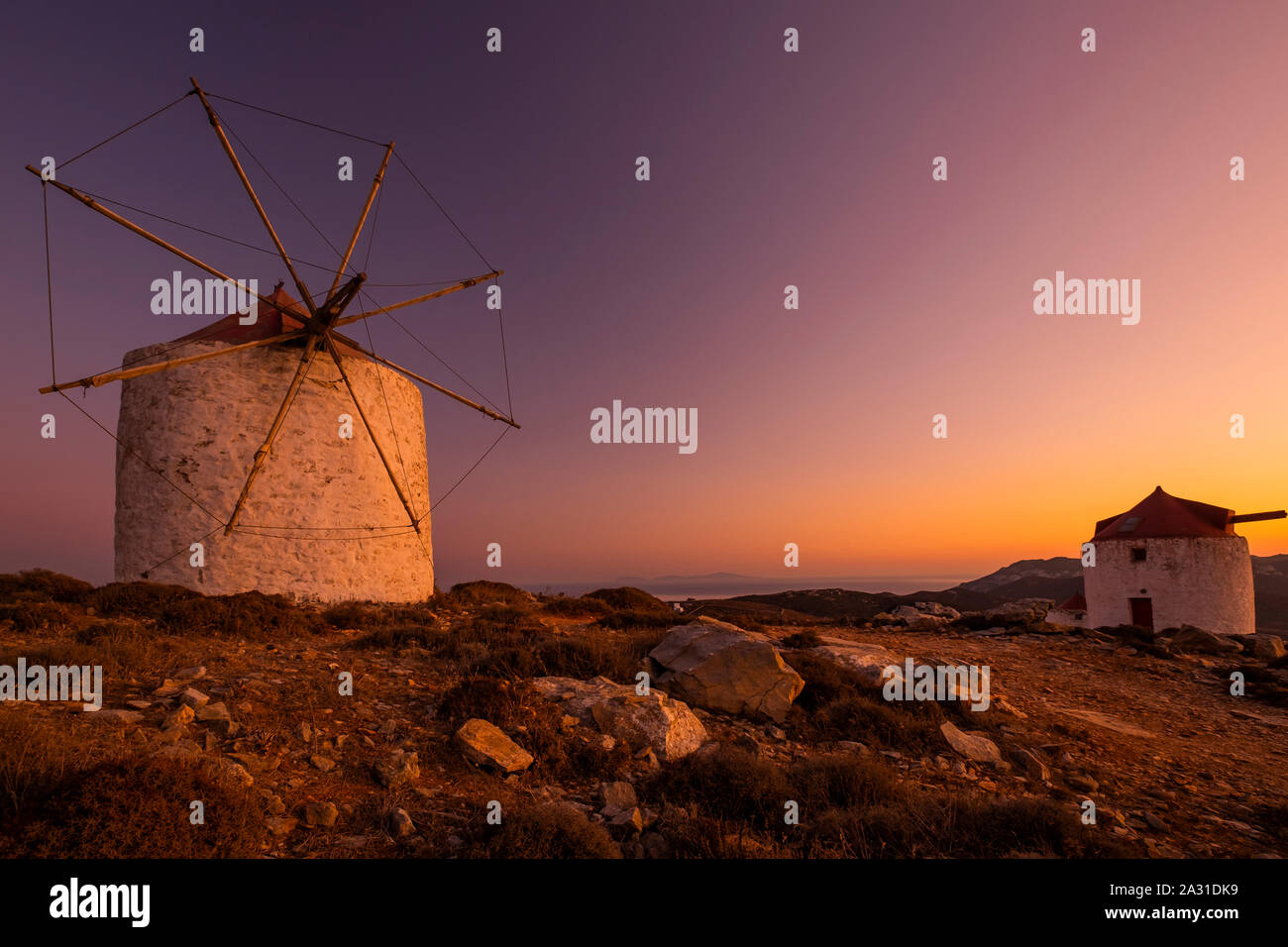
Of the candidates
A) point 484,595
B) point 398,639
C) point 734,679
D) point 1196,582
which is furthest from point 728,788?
point 1196,582

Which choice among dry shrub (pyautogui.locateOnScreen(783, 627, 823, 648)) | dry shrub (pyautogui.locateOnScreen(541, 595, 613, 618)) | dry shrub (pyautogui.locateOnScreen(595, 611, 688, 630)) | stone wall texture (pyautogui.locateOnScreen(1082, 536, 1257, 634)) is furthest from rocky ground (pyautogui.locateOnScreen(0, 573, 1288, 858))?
stone wall texture (pyautogui.locateOnScreen(1082, 536, 1257, 634))

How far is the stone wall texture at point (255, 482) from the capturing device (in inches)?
516

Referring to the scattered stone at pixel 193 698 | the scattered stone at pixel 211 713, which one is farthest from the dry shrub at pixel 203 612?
the scattered stone at pixel 211 713

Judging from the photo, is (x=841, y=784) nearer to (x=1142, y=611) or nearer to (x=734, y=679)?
(x=734, y=679)

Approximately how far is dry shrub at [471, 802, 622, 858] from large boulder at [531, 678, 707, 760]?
1960 millimetres

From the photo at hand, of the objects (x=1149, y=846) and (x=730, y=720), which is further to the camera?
(x=730, y=720)

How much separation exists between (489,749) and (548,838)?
1.78 m

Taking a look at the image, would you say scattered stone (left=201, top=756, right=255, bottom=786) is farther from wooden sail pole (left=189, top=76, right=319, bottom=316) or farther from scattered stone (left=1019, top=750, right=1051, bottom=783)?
wooden sail pole (left=189, top=76, right=319, bottom=316)

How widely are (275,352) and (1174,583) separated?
33555 millimetres

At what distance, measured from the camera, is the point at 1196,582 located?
23125 millimetres

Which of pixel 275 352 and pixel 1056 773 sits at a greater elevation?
pixel 275 352
